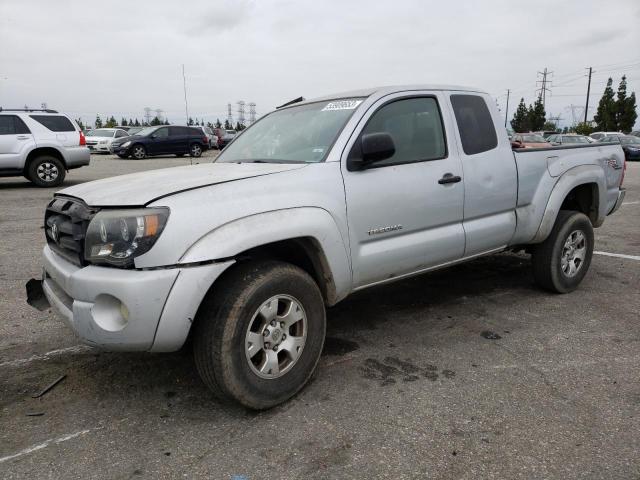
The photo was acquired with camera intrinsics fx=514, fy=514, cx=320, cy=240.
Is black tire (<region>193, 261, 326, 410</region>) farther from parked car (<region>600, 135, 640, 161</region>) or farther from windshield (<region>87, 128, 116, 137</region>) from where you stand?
windshield (<region>87, 128, 116, 137</region>)

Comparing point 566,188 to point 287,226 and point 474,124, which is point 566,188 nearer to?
point 474,124

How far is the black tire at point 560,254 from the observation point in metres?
4.45

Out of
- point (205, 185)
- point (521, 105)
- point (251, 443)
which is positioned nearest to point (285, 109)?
point (205, 185)

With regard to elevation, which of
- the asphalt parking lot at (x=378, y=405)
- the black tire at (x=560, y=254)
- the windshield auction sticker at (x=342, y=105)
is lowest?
the asphalt parking lot at (x=378, y=405)

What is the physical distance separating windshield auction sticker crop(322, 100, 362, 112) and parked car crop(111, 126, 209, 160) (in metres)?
20.0

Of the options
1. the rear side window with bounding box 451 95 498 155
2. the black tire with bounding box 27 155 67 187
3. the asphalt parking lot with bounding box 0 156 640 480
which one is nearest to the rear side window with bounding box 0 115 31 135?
the black tire with bounding box 27 155 67 187

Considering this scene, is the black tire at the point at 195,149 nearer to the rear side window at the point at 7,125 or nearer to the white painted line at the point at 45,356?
the rear side window at the point at 7,125

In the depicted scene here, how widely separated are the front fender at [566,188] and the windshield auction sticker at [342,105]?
198 centimetres

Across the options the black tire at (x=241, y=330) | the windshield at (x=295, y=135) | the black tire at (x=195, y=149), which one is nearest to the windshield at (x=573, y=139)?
the black tire at (x=195, y=149)

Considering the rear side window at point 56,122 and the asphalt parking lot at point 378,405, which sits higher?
the rear side window at point 56,122

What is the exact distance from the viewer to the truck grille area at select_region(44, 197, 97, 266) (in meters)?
2.60

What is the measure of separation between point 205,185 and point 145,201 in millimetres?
327

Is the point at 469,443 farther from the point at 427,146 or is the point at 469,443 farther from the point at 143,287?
the point at 427,146

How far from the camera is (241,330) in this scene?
8.36 ft
